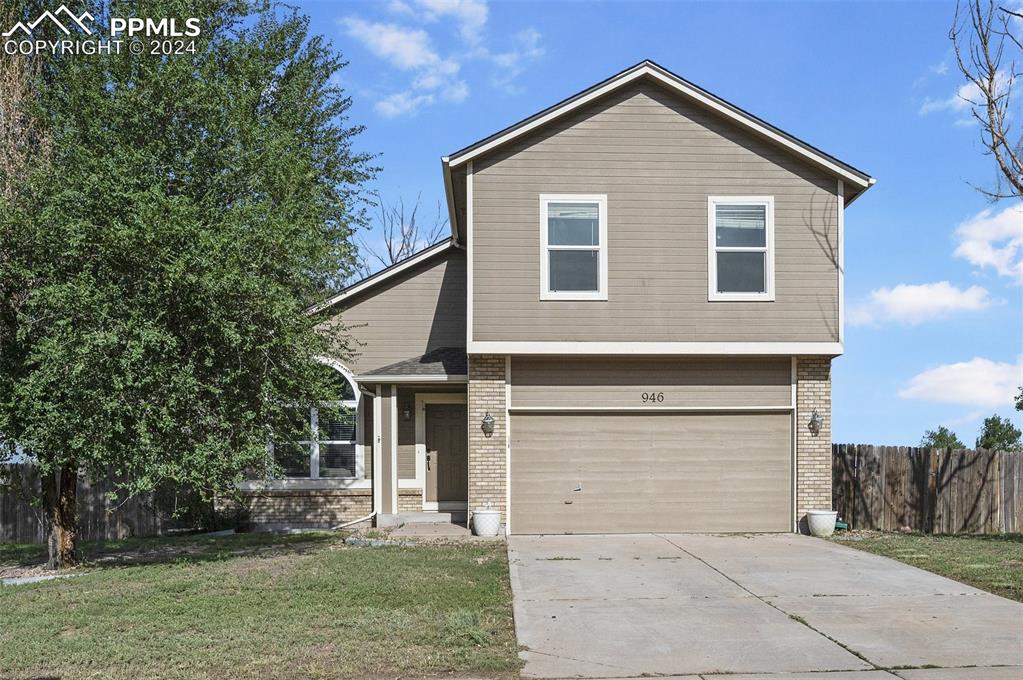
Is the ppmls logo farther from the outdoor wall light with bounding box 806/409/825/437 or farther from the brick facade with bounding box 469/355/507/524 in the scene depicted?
the outdoor wall light with bounding box 806/409/825/437

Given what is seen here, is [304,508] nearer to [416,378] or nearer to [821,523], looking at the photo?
[416,378]

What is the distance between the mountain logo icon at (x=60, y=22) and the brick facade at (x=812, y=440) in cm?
1339

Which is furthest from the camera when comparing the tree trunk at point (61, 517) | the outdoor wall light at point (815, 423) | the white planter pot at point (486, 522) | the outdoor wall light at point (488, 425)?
the outdoor wall light at point (815, 423)

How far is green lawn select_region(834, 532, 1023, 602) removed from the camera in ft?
35.3

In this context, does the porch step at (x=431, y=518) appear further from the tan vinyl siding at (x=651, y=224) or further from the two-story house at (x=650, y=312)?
the tan vinyl siding at (x=651, y=224)

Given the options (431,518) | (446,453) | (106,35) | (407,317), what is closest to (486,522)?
(431,518)

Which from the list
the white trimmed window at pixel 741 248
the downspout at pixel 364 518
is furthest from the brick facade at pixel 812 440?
the downspout at pixel 364 518

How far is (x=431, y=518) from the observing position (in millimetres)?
16391

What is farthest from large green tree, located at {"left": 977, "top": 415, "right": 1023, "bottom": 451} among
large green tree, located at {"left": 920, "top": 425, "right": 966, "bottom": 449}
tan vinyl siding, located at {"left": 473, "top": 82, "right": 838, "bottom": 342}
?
tan vinyl siding, located at {"left": 473, "top": 82, "right": 838, "bottom": 342}

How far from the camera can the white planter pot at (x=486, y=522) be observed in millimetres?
14711

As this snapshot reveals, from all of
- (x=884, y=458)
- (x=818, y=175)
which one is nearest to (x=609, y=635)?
(x=818, y=175)

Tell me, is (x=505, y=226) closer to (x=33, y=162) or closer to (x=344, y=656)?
(x=33, y=162)

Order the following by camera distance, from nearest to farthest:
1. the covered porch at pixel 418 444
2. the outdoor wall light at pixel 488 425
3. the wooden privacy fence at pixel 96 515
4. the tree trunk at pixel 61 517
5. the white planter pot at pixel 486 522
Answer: the tree trunk at pixel 61 517 → the white planter pot at pixel 486 522 → the outdoor wall light at pixel 488 425 → the covered porch at pixel 418 444 → the wooden privacy fence at pixel 96 515

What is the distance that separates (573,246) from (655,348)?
7.12 ft
